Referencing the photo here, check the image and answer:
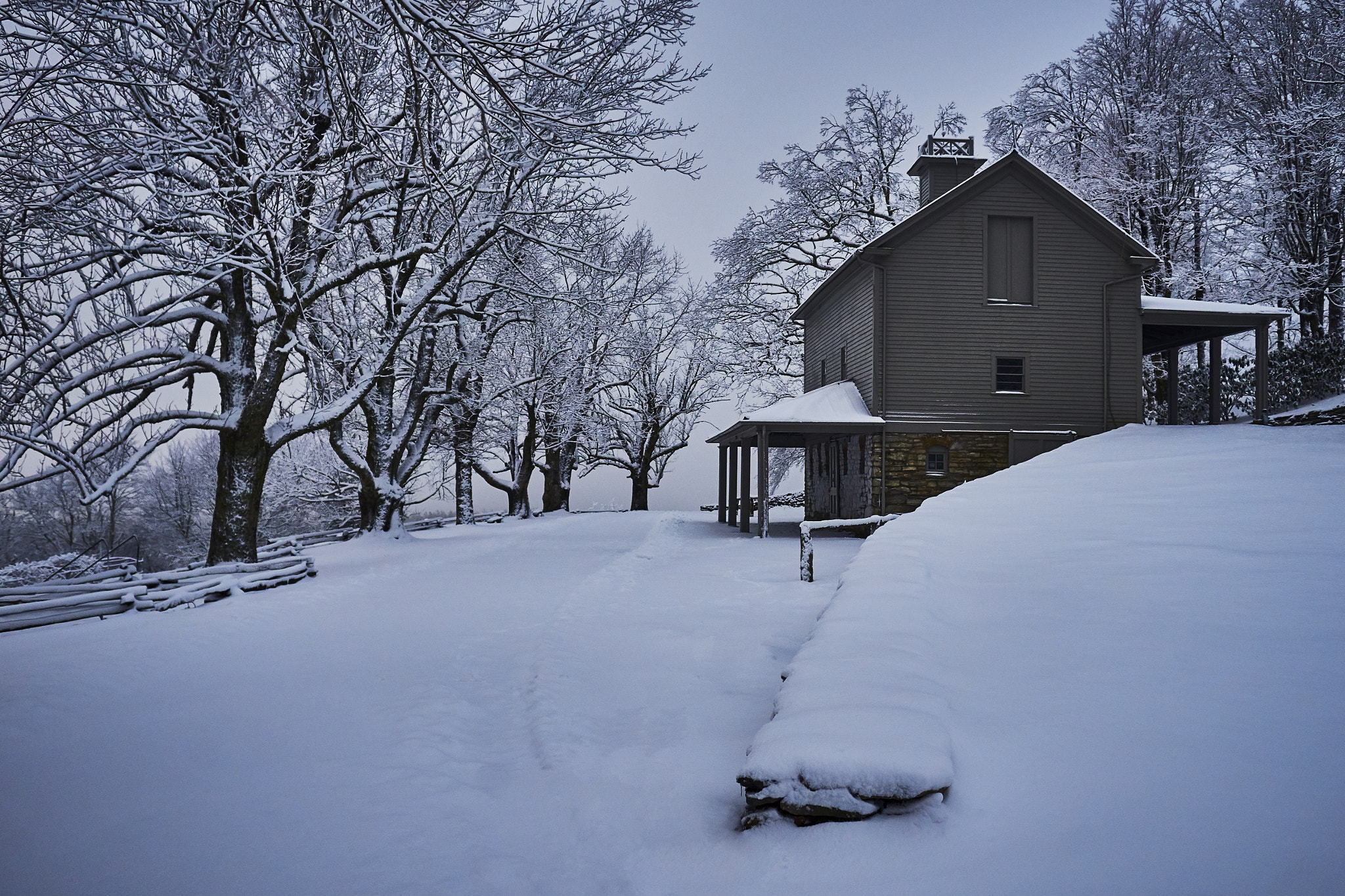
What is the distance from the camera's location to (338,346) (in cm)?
1672

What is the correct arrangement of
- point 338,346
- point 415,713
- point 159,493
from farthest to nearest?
point 159,493 < point 338,346 < point 415,713

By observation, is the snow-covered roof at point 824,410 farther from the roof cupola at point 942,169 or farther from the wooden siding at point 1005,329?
the roof cupola at point 942,169

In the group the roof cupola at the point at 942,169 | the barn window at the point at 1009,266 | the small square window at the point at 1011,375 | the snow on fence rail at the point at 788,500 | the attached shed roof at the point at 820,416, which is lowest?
the snow on fence rail at the point at 788,500

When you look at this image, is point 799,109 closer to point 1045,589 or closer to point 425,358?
point 425,358

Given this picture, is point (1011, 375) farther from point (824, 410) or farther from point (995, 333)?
point (824, 410)

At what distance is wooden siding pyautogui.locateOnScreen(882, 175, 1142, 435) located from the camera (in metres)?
17.7

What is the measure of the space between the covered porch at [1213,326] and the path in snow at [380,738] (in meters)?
13.7

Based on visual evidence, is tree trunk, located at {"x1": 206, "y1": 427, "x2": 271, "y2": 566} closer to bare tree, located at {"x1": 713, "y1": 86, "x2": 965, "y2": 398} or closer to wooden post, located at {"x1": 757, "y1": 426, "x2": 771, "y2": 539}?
wooden post, located at {"x1": 757, "y1": 426, "x2": 771, "y2": 539}

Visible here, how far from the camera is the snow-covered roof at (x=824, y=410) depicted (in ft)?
55.5

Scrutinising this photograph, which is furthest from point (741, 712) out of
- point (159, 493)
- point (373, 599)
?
point (159, 493)

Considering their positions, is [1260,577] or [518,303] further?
[518,303]

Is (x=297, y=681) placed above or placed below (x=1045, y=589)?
below

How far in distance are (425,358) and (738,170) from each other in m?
16.1

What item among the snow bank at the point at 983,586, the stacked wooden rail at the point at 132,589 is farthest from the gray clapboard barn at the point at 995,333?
the stacked wooden rail at the point at 132,589
